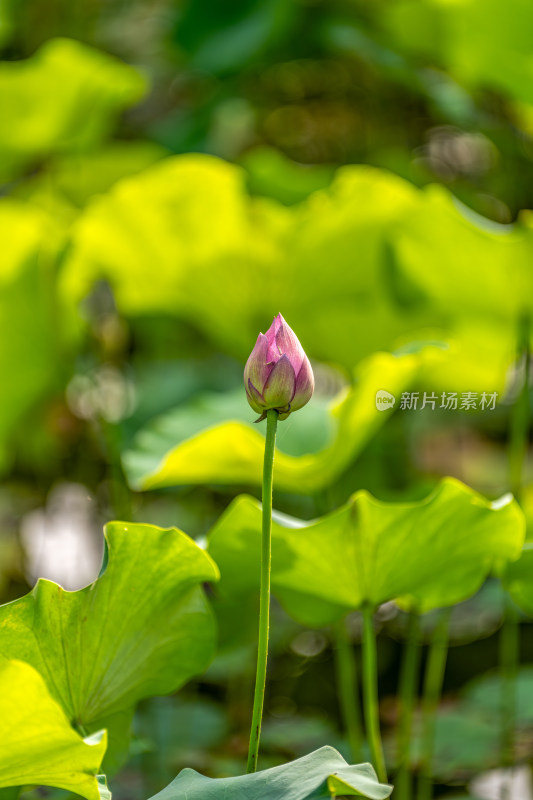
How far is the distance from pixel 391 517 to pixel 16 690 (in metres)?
0.16

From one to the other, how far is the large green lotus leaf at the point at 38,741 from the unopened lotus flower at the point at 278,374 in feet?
0.36

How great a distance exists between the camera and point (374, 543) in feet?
1.17

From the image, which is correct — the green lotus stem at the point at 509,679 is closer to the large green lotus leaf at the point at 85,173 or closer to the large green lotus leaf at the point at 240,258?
the large green lotus leaf at the point at 240,258

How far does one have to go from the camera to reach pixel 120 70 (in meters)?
0.77

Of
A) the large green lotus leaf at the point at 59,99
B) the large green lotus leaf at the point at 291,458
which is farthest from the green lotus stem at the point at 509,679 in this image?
the large green lotus leaf at the point at 59,99

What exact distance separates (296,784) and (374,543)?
10 centimetres

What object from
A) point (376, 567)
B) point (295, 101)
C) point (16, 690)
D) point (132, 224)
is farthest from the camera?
point (295, 101)

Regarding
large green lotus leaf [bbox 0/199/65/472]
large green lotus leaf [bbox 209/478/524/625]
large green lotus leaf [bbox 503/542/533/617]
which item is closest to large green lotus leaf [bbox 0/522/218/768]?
large green lotus leaf [bbox 209/478/524/625]

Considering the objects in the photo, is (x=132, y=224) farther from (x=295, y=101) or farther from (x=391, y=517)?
(x=295, y=101)

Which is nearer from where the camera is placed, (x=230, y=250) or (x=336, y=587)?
(x=336, y=587)

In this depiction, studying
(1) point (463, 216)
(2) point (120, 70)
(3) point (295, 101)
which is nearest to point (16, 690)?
(1) point (463, 216)

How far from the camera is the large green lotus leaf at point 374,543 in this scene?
352mm

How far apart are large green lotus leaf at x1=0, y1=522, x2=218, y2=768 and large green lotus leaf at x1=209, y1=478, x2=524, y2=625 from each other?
0.03 meters

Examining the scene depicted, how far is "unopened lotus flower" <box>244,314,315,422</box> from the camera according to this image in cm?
29
